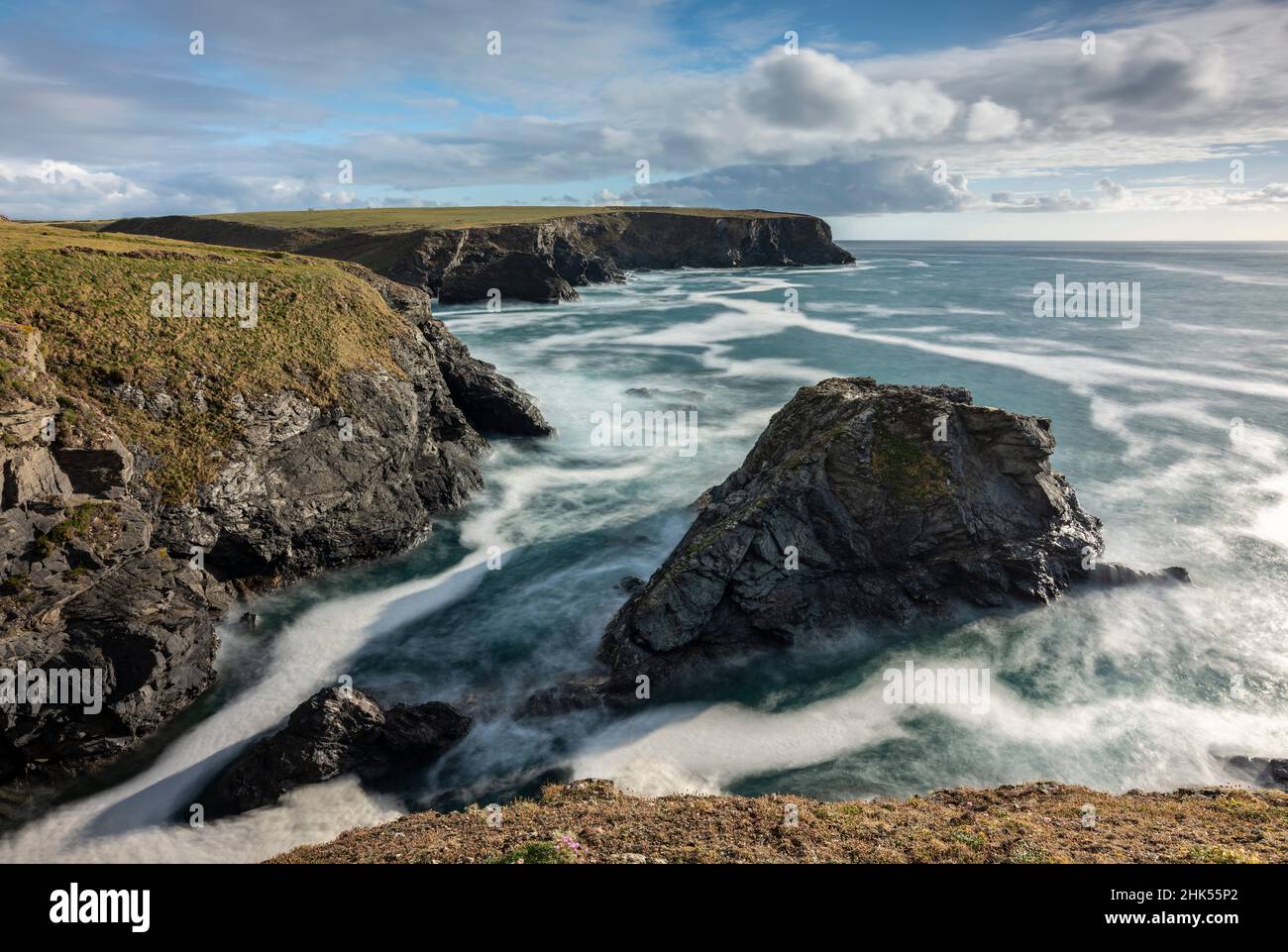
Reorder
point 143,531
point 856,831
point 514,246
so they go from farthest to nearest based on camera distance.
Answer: point 514,246, point 143,531, point 856,831

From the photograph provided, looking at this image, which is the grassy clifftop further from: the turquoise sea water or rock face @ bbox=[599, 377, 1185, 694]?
rock face @ bbox=[599, 377, 1185, 694]

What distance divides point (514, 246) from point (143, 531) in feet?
407

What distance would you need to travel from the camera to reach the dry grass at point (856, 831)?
14.0 metres

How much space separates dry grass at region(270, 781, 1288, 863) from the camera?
13969 mm

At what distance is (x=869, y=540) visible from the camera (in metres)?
28.6

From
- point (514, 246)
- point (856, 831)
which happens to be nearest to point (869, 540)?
point (856, 831)

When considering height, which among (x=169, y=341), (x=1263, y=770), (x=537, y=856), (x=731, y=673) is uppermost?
(x=169, y=341)

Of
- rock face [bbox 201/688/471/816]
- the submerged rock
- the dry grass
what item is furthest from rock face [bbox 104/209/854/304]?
the submerged rock

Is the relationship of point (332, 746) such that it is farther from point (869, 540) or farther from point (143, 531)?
point (869, 540)

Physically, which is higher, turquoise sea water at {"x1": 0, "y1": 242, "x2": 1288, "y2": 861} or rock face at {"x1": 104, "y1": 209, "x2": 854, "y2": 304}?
rock face at {"x1": 104, "y1": 209, "x2": 854, "y2": 304}

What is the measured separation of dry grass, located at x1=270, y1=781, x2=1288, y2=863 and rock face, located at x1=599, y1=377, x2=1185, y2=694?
786cm

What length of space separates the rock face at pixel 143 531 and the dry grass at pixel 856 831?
10.1 meters
